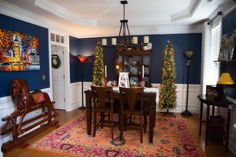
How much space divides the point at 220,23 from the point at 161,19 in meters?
1.62

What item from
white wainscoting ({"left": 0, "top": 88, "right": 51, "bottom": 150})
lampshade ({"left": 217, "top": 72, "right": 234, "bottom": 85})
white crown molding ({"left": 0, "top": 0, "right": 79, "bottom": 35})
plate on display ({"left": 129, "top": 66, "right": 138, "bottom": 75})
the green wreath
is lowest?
white wainscoting ({"left": 0, "top": 88, "right": 51, "bottom": 150})

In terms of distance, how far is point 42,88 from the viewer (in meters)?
4.02

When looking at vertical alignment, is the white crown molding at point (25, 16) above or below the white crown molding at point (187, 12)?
below

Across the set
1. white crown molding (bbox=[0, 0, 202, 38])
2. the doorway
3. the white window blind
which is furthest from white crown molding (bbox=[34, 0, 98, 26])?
the white window blind

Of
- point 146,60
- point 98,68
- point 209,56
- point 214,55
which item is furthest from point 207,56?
point 98,68

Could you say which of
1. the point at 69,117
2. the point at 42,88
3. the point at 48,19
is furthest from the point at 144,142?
the point at 48,19

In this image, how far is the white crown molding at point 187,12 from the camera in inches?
132

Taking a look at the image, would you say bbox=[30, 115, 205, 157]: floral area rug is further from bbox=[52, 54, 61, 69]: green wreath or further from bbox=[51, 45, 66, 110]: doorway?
bbox=[52, 54, 61, 69]: green wreath

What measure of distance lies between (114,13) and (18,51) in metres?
2.46

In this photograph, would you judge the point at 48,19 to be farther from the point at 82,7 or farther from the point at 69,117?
the point at 69,117

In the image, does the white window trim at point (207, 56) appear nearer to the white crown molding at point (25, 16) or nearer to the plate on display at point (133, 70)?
the plate on display at point (133, 70)

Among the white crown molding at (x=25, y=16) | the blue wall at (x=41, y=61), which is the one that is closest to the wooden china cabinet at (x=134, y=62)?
the white crown molding at (x=25, y=16)

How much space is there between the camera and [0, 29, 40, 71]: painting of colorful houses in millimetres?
2984

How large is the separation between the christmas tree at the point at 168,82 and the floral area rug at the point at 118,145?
102 cm
